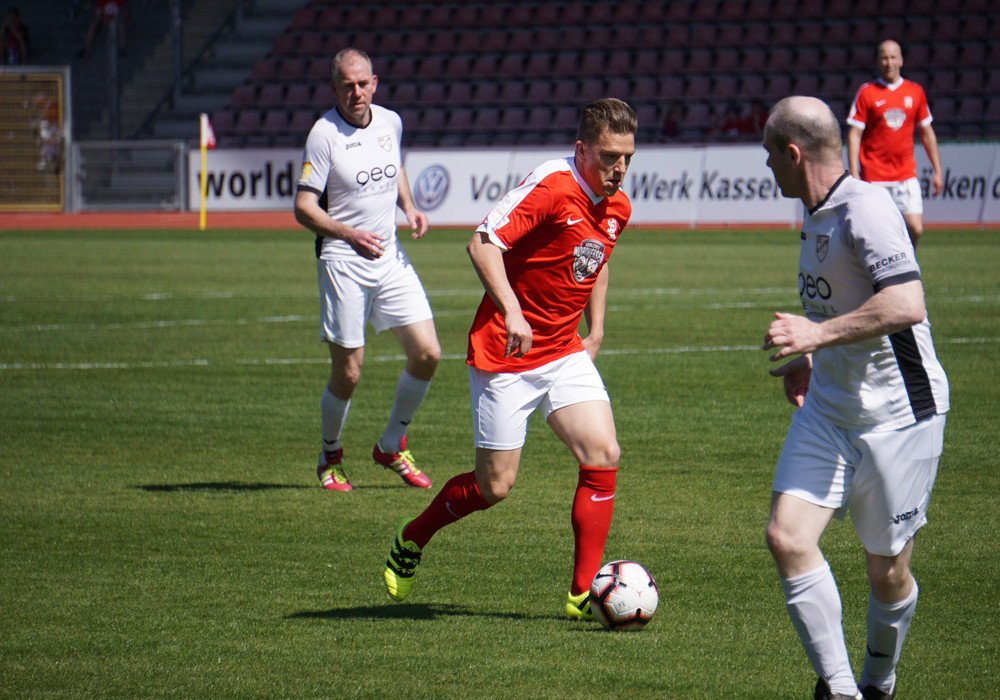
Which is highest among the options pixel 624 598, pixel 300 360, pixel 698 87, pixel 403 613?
pixel 698 87

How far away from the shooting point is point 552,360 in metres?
4.99

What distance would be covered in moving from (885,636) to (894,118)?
1008 cm

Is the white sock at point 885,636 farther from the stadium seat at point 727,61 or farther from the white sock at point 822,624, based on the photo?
the stadium seat at point 727,61

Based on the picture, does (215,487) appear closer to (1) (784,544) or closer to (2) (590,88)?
(1) (784,544)

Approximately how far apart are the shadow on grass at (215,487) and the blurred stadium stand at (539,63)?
24.2 meters

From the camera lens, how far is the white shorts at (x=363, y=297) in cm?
709

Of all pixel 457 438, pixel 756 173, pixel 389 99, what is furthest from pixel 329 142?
pixel 389 99

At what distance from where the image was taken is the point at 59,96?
3234 centimetres

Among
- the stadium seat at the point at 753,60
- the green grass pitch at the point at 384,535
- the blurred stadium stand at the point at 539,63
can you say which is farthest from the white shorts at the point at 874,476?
the stadium seat at the point at 753,60

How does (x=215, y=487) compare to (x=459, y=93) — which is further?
(x=459, y=93)

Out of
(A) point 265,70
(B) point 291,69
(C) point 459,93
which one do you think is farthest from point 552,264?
(A) point 265,70

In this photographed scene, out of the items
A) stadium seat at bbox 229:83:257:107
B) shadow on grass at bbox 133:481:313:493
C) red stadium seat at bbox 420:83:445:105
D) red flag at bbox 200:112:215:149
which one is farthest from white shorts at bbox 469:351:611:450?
stadium seat at bbox 229:83:257:107

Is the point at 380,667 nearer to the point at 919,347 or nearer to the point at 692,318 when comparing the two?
the point at 919,347

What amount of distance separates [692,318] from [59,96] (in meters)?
23.8
